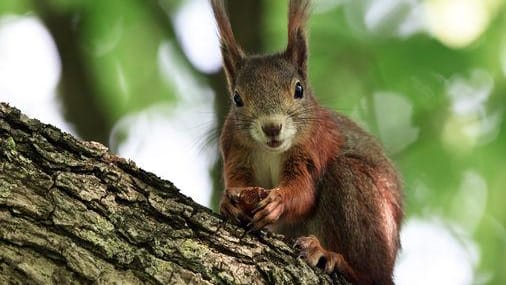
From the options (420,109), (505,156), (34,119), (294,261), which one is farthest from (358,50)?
(34,119)

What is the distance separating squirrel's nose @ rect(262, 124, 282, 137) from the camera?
12.3 feet

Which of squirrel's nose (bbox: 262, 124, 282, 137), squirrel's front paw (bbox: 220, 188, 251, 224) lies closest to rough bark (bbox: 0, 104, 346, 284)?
squirrel's front paw (bbox: 220, 188, 251, 224)

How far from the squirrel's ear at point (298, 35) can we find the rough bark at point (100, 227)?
1.40 meters

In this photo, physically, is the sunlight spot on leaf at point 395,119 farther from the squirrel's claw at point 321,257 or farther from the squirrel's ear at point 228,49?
the squirrel's claw at point 321,257

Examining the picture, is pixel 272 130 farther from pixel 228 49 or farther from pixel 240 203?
pixel 228 49

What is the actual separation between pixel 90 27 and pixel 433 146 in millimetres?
2396

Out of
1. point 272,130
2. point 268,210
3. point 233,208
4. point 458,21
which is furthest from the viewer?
point 458,21

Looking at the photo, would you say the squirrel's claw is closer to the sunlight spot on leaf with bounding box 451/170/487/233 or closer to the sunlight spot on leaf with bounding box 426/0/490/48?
the sunlight spot on leaf with bounding box 451/170/487/233

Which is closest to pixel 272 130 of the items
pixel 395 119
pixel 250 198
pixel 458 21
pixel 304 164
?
pixel 304 164

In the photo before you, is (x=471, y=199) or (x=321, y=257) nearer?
(x=321, y=257)

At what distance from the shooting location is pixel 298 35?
4.28m

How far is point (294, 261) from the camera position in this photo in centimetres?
318

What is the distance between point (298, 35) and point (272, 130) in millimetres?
727

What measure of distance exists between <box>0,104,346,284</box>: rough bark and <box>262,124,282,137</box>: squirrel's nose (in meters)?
0.72
